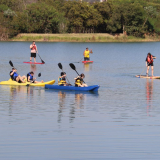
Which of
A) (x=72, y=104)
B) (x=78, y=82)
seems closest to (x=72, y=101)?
(x=72, y=104)

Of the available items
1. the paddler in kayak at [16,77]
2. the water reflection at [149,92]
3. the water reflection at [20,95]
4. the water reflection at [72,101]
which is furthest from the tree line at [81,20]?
the water reflection at [72,101]

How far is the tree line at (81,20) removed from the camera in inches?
4348

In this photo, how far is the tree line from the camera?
362 feet

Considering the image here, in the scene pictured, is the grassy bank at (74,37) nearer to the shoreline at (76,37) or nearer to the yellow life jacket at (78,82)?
the shoreline at (76,37)

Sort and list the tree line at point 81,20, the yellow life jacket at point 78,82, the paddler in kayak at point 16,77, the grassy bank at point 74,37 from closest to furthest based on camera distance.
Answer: the yellow life jacket at point 78,82 < the paddler in kayak at point 16,77 < the grassy bank at point 74,37 < the tree line at point 81,20

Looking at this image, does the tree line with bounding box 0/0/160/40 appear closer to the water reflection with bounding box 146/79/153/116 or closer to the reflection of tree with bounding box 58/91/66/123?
the water reflection with bounding box 146/79/153/116

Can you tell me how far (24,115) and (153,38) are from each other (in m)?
99.1

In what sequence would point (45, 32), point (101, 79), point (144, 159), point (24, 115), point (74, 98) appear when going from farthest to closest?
1. point (45, 32)
2. point (101, 79)
3. point (74, 98)
4. point (24, 115)
5. point (144, 159)

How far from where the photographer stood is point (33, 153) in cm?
1238

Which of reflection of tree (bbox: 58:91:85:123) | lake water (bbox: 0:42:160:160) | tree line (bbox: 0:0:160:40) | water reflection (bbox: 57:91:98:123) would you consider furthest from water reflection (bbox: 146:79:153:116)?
tree line (bbox: 0:0:160:40)

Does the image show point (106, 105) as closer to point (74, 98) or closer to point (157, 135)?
point (74, 98)

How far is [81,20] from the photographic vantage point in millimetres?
111062

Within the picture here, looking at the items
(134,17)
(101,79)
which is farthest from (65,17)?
(101,79)

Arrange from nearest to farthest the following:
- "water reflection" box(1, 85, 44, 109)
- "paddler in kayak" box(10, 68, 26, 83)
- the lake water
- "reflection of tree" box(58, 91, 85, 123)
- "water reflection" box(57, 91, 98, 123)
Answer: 1. the lake water
2. "reflection of tree" box(58, 91, 85, 123)
3. "water reflection" box(57, 91, 98, 123)
4. "water reflection" box(1, 85, 44, 109)
5. "paddler in kayak" box(10, 68, 26, 83)
